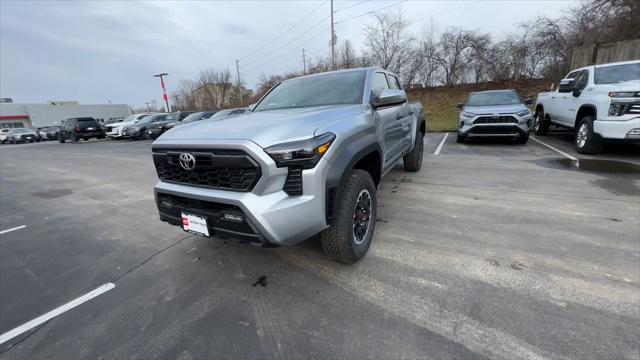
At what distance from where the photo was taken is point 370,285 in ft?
7.72

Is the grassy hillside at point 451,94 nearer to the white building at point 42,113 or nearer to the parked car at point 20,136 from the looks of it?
the parked car at point 20,136

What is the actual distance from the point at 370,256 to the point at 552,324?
1.37 metres

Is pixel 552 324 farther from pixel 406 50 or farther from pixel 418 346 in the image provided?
pixel 406 50

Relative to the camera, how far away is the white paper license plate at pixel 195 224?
217cm

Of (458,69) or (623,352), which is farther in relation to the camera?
(458,69)

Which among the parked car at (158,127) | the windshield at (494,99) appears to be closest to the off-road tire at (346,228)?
the windshield at (494,99)

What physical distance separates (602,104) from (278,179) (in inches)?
281

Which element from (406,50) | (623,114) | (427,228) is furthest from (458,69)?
(427,228)

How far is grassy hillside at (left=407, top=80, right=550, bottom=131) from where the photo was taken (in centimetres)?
1693

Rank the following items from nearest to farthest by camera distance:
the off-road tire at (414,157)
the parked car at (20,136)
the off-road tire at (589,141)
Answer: the off-road tire at (414,157) < the off-road tire at (589,141) < the parked car at (20,136)

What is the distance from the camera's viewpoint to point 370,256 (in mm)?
2779

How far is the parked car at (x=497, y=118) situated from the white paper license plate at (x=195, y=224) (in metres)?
8.04

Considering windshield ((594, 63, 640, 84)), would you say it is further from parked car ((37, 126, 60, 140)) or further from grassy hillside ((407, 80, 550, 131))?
parked car ((37, 126, 60, 140))

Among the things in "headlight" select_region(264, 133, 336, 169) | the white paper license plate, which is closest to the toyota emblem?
the white paper license plate
